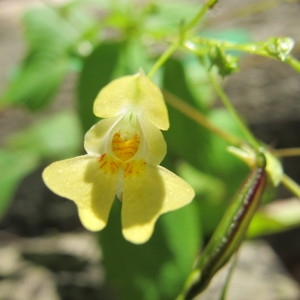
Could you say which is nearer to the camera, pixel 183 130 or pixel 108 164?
A: pixel 108 164

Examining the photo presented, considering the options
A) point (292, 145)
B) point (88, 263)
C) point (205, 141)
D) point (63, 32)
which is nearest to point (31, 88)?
point (63, 32)

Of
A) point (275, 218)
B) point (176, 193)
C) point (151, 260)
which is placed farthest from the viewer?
point (275, 218)

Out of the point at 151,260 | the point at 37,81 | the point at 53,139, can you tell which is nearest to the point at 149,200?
the point at 151,260

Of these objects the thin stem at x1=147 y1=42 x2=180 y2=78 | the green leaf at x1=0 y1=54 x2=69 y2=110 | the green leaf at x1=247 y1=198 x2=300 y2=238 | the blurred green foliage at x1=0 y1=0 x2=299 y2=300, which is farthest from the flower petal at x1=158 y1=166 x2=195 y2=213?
the green leaf at x1=247 y1=198 x2=300 y2=238

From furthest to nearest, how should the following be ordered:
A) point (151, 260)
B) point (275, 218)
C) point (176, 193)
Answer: point (275, 218) → point (151, 260) → point (176, 193)

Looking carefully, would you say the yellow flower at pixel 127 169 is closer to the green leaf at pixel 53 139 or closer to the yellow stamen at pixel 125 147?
the yellow stamen at pixel 125 147

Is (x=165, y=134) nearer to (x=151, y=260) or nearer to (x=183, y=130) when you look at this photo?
(x=183, y=130)

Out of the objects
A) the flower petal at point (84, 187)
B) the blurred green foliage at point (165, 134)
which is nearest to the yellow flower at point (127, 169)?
the flower petal at point (84, 187)

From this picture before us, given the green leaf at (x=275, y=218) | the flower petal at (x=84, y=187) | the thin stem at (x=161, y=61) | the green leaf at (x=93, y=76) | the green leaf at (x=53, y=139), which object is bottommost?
the green leaf at (x=275, y=218)

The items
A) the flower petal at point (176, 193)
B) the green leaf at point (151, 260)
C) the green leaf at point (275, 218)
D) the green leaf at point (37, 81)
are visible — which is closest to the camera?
the flower petal at point (176, 193)

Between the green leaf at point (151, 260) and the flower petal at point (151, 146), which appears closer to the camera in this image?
the flower petal at point (151, 146)
